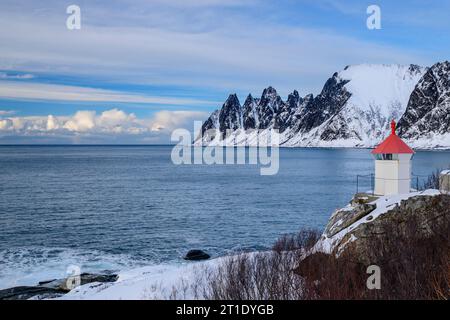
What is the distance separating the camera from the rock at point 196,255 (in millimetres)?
36281

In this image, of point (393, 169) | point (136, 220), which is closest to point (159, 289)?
point (393, 169)

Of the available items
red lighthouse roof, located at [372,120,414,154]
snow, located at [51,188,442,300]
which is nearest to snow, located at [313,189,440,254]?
snow, located at [51,188,442,300]

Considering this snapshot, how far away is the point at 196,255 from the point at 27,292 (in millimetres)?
13242

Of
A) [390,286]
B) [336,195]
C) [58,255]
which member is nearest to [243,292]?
[390,286]

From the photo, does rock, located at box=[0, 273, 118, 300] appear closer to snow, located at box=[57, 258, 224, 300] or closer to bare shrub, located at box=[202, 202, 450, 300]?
snow, located at box=[57, 258, 224, 300]

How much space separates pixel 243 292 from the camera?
53.2ft

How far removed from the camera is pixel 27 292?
27.3 m

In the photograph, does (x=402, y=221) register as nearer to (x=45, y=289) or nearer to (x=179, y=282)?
(x=179, y=282)

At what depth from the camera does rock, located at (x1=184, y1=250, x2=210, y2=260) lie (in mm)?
36281

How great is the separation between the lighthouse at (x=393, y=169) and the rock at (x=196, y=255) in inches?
581

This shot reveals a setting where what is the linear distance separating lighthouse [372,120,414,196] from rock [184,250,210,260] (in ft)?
48.4
